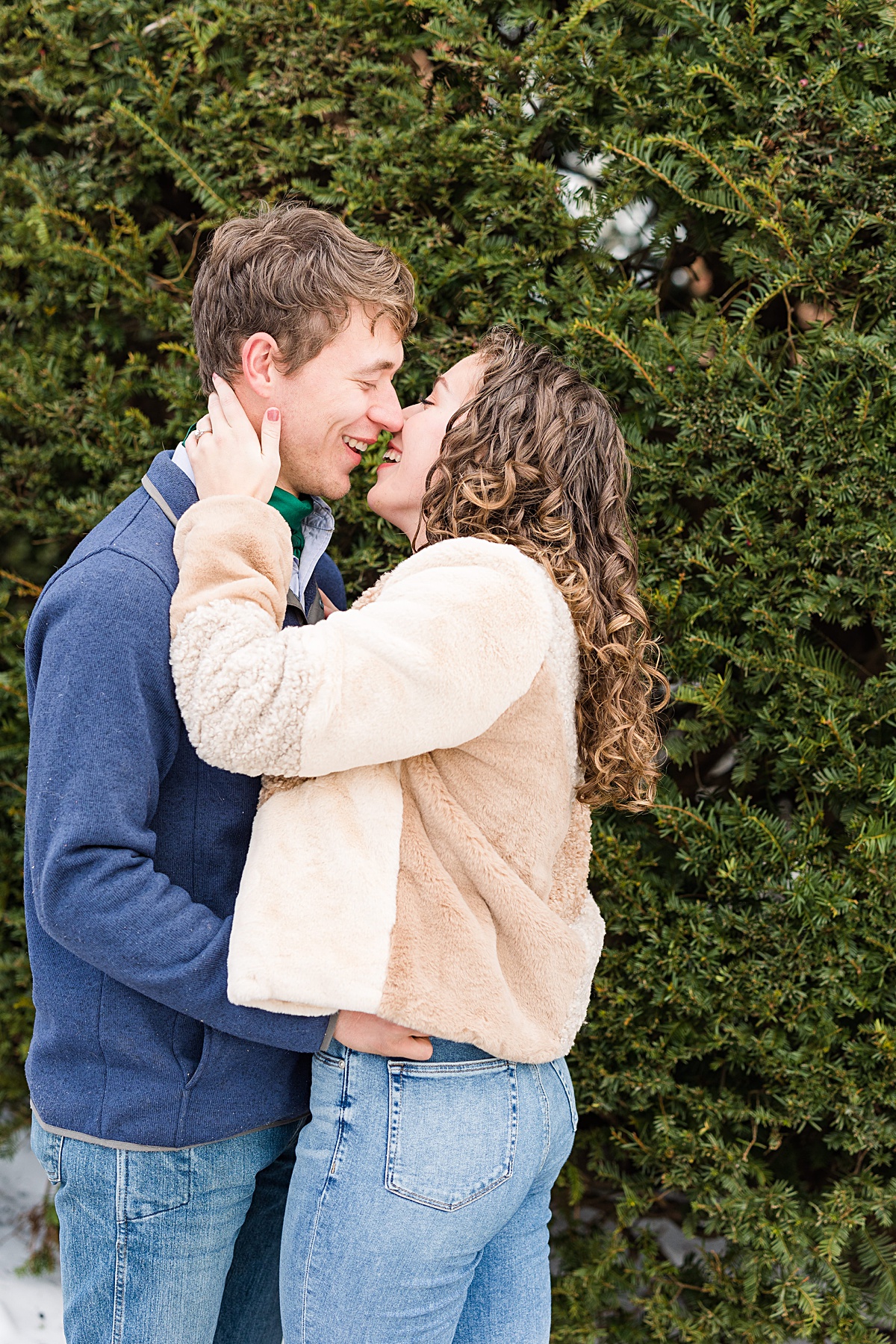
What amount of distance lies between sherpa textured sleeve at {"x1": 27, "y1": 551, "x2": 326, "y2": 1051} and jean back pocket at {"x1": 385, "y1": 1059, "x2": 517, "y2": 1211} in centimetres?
18

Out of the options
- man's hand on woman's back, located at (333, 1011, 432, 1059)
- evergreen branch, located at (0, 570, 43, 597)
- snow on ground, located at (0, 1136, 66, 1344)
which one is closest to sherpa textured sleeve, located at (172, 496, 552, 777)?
man's hand on woman's back, located at (333, 1011, 432, 1059)

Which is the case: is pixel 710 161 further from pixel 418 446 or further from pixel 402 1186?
pixel 402 1186

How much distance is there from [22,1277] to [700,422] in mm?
3253

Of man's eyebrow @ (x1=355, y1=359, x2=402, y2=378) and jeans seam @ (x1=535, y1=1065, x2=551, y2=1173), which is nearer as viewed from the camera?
jeans seam @ (x1=535, y1=1065, x2=551, y2=1173)

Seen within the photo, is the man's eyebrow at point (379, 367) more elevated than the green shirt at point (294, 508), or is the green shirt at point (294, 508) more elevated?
the man's eyebrow at point (379, 367)

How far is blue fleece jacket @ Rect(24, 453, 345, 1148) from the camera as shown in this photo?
146 cm

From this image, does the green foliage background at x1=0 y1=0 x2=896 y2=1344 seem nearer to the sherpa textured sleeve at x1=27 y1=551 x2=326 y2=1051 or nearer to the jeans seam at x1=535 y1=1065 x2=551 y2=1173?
the jeans seam at x1=535 y1=1065 x2=551 y2=1173

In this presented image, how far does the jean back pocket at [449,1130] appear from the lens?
146 cm

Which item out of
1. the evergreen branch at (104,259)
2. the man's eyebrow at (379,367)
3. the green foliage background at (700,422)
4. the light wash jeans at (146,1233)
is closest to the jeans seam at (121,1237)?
the light wash jeans at (146,1233)

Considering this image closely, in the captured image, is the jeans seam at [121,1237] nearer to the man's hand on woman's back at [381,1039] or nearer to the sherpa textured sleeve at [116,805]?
the sherpa textured sleeve at [116,805]

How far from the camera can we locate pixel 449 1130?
150 centimetres

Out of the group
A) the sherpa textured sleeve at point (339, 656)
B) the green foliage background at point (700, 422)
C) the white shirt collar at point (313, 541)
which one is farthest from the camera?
the green foliage background at point (700, 422)

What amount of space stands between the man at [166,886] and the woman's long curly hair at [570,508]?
0.90ft

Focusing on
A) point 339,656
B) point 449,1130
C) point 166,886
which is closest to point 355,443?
point 339,656
